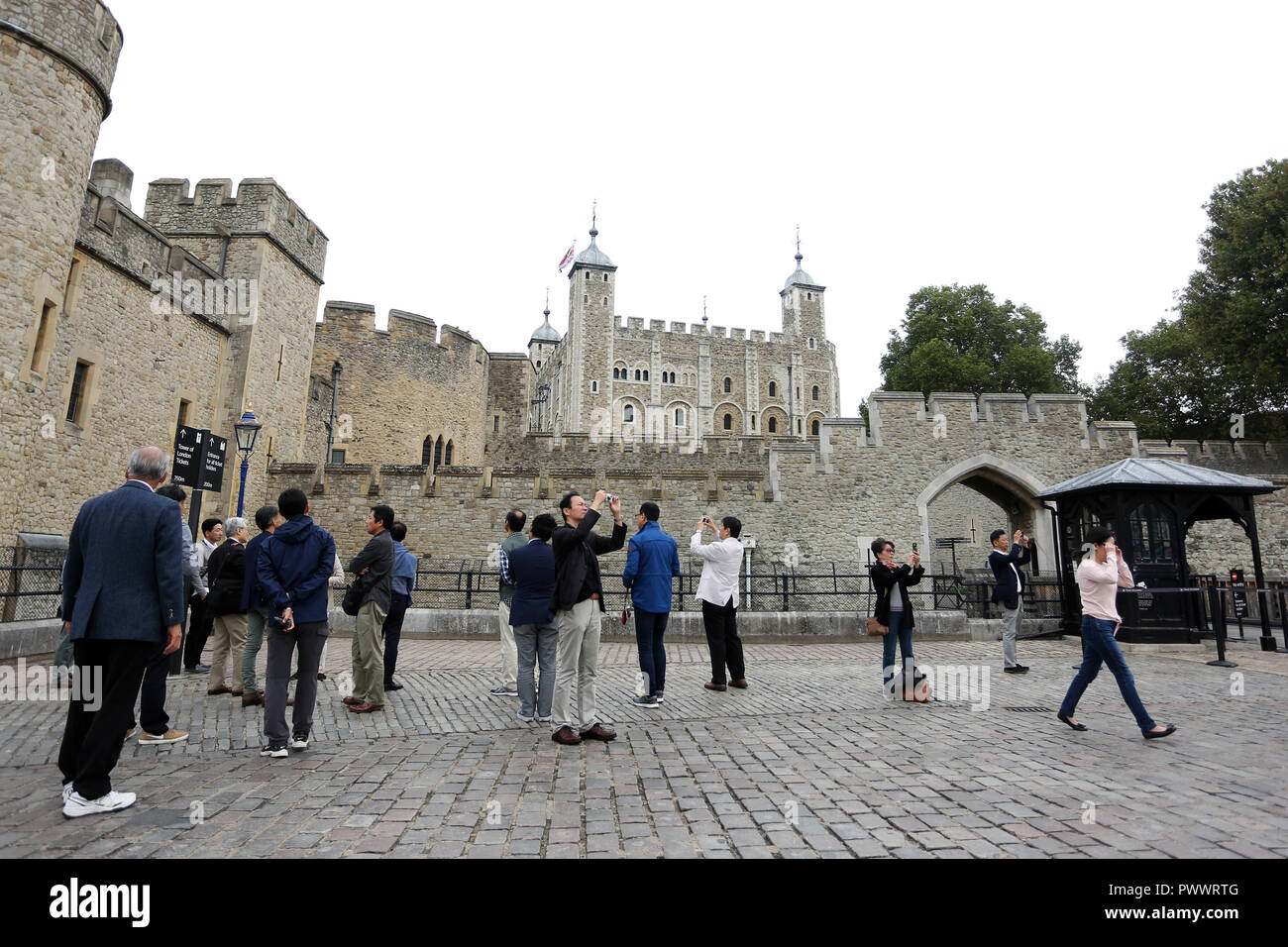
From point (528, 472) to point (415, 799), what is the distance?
15.8 meters

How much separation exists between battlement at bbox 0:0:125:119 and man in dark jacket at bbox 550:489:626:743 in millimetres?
12766

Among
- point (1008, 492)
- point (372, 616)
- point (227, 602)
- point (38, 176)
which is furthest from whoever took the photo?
point (1008, 492)

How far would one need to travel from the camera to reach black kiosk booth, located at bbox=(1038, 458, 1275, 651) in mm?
10836

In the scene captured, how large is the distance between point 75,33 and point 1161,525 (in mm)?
19668

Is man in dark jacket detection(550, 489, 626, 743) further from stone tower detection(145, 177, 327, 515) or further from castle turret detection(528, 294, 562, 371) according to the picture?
castle turret detection(528, 294, 562, 371)

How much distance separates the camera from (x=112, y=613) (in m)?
3.57

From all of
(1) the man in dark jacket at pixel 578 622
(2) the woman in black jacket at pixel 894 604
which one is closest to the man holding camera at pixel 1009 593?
(2) the woman in black jacket at pixel 894 604

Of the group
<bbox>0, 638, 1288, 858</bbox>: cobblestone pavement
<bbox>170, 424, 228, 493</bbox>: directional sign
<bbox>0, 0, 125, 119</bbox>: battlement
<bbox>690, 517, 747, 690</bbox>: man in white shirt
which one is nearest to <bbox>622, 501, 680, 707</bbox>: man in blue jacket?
<bbox>0, 638, 1288, 858</bbox>: cobblestone pavement

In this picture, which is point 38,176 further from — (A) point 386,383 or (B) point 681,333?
(B) point 681,333

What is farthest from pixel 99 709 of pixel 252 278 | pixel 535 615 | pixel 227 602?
pixel 252 278

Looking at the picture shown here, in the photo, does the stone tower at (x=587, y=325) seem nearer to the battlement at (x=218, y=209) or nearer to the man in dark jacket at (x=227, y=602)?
the battlement at (x=218, y=209)

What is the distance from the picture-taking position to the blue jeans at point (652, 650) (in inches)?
242
